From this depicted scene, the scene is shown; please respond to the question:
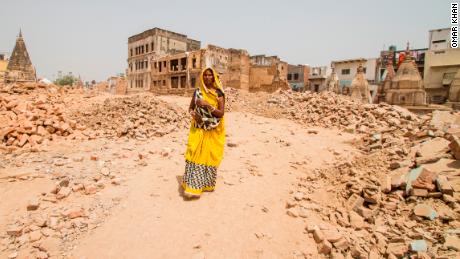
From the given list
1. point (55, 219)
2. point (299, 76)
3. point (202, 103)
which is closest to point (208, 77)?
point (202, 103)

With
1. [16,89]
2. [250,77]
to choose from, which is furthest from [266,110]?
[250,77]

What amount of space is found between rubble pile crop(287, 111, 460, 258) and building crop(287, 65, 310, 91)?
30.4 meters

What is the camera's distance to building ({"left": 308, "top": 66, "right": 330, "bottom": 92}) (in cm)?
3356

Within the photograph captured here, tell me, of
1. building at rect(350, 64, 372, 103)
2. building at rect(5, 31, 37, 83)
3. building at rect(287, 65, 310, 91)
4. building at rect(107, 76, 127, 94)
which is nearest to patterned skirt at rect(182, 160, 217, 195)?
building at rect(350, 64, 372, 103)

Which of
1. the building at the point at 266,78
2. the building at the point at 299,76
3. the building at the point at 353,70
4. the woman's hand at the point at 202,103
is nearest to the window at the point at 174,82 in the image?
the building at the point at 266,78

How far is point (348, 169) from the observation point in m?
5.02

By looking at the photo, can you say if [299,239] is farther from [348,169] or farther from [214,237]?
[348,169]

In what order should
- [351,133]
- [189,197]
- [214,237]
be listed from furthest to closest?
[351,133]
[189,197]
[214,237]

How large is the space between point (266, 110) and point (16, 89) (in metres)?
11.4

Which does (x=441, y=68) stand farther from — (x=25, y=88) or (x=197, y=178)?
(x=25, y=88)

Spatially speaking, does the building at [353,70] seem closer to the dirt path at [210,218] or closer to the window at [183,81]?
the window at [183,81]

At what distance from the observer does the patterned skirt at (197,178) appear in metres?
4.09

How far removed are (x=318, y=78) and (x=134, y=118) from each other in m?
29.3

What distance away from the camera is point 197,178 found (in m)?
4.12
